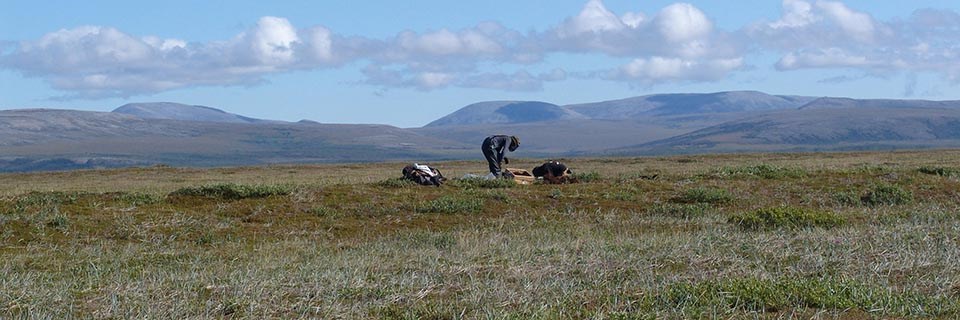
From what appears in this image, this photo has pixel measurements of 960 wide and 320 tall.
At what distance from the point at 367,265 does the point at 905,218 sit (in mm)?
9860

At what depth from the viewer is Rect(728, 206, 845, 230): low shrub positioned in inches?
646

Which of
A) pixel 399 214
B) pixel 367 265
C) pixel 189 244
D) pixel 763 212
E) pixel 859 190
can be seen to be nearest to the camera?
pixel 367 265

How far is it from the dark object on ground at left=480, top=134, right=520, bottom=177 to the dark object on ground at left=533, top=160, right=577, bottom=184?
3.20 feet

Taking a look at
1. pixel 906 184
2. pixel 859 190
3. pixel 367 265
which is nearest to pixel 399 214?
pixel 367 265

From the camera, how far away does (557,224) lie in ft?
59.3

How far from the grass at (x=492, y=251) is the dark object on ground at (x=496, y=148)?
2283mm

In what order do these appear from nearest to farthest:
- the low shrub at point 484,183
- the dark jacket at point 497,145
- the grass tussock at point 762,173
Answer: the low shrub at point 484,183
the grass tussock at point 762,173
the dark jacket at point 497,145

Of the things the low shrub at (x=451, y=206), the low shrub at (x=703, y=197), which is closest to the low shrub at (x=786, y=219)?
the low shrub at (x=703, y=197)

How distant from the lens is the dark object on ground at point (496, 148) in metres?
26.0

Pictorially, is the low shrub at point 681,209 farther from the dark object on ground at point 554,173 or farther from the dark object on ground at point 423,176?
the dark object on ground at point 423,176

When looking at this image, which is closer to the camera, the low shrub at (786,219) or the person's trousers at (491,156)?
the low shrub at (786,219)

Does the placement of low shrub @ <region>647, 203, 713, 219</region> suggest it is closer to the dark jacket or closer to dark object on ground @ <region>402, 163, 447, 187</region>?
dark object on ground @ <region>402, 163, 447, 187</region>

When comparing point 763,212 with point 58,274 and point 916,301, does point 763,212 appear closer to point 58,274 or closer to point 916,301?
point 916,301

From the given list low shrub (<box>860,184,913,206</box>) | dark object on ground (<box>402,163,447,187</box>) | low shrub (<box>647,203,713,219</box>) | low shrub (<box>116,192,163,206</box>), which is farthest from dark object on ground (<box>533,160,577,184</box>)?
low shrub (<box>116,192,163,206</box>)
